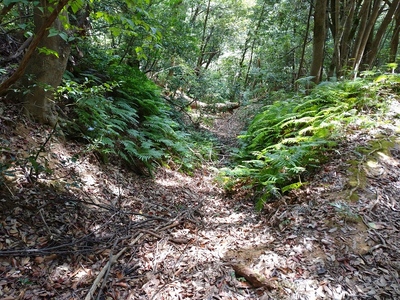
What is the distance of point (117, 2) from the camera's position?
4.90 m

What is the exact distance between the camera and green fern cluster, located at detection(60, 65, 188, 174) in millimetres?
4430

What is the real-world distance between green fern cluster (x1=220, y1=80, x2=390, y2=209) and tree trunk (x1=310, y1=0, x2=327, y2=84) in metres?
1.44

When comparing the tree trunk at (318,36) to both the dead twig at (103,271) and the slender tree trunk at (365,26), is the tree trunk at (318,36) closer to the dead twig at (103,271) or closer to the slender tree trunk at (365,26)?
the slender tree trunk at (365,26)

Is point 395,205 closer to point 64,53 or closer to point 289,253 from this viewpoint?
point 289,253

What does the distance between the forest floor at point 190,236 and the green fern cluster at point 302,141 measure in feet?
0.97

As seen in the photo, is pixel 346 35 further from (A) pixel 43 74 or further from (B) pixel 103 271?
(B) pixel 103 271

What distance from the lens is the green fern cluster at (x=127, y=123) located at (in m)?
4.43

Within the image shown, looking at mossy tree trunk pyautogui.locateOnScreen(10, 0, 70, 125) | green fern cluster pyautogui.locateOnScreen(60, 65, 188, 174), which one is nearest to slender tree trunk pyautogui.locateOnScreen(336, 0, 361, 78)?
green fern cluster pyautogui.locateOnScreen(60, 65, 188, 174)

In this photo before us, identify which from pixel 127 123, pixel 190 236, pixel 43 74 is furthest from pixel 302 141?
pixel 43 74

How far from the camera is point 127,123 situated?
19.8 feet

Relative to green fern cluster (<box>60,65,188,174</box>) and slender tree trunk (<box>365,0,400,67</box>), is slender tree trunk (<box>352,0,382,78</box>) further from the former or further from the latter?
green fern cluster (<box>60,65,188,174</box>)

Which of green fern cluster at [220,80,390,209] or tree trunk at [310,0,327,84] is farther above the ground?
tree trunk at [310,0,327,84]

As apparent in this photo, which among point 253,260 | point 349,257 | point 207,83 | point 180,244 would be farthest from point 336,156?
point 207,83

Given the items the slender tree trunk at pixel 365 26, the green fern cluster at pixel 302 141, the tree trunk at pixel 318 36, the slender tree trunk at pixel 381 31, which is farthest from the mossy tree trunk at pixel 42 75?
the slender tree trunk at pixel 381 31
